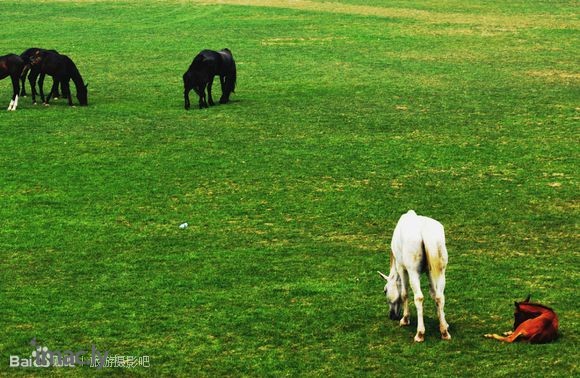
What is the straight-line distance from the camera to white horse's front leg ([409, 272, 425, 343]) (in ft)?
33.6

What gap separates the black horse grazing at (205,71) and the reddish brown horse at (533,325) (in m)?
13.5

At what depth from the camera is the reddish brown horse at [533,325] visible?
10.2m

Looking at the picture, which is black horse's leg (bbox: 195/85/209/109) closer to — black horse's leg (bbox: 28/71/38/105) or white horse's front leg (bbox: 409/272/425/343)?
black horse's leg (bbox: 28/71/38/105)

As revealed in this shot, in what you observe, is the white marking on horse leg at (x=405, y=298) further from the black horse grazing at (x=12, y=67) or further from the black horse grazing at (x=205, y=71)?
→ the black horse grazing at (x=12, y=67)

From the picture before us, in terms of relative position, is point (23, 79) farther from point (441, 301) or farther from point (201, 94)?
point (441, 301)

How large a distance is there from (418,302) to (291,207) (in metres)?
5.66

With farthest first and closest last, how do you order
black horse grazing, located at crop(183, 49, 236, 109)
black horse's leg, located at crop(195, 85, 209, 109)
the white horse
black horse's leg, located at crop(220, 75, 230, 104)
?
1. black horse's leg, located at crop(220, 75, 230, 104)
2. black horse's leg, located at crop(195, 85, 209, 109)
3. black horse grazing, located at crop(183, 49, 236, 109)
4. the white horse

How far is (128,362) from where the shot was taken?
10.0 m

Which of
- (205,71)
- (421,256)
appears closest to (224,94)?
(205,71)

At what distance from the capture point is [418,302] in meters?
10.2

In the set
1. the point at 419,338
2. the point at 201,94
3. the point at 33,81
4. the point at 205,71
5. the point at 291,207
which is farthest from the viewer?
the point at 33,81

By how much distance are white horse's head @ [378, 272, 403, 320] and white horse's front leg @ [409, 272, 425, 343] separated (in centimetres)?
55

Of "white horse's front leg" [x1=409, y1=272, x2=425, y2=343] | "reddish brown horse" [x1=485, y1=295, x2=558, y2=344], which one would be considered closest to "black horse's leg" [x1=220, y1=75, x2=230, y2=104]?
"white horse's front leg" [x1=409, y1=272, x2=425, y2=343]

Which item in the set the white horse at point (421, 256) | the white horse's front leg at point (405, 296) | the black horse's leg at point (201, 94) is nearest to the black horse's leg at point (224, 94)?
the black horse's leg at point (201, 94)
